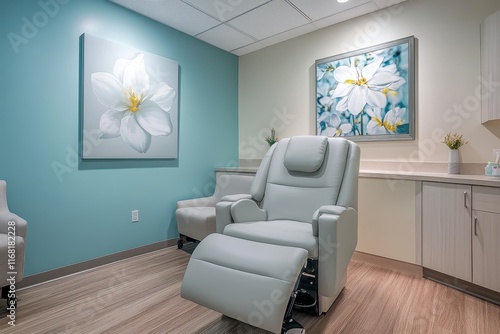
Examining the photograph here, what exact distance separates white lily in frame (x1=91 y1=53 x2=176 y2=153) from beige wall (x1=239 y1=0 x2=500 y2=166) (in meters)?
1.45

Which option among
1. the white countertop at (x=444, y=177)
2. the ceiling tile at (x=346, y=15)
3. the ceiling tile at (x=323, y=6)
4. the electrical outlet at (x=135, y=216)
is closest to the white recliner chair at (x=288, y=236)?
the white countertop at (x=444, y=177)

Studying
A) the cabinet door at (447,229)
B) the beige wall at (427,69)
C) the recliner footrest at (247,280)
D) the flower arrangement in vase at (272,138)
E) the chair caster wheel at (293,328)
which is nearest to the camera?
the recliner footrest at (247,280)

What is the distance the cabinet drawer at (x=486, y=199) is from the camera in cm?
174

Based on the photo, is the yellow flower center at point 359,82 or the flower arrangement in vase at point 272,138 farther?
the flower arrangement in vase at point 272,138

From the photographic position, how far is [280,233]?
1.61m

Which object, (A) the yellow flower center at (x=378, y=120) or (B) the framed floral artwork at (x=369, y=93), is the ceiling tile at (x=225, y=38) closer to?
(B) the framed floral artwork at (x=369, y=93)

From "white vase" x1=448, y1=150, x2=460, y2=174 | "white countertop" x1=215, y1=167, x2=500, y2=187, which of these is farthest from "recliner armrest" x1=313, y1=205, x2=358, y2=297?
"white vase" x1=448, y1=150, x2=460, y2=174

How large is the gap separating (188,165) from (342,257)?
2065mm

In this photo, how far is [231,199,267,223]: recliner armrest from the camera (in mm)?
1901

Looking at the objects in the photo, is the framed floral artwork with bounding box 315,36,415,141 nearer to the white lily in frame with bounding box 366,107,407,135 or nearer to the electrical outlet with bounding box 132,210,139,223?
the white lily in frame with bounding box 366,107,407,135

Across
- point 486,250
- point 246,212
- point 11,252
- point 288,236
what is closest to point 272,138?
point 246,212

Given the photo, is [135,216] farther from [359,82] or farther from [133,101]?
[359,82]

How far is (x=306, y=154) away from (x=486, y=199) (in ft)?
3.93

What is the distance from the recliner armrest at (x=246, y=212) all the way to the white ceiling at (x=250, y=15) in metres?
1.86
